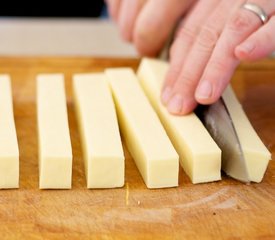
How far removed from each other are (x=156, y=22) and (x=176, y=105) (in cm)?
52

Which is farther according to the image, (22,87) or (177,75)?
(22,87)

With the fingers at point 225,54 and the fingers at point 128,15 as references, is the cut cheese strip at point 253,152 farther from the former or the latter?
the fingers at point 128,15

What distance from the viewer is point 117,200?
1.76m

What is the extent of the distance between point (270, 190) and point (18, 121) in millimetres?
876

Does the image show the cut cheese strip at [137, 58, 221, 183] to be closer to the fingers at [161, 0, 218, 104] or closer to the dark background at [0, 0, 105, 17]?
the fingers at [161, 0, 218, 104]

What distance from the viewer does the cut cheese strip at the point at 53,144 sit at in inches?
70.0

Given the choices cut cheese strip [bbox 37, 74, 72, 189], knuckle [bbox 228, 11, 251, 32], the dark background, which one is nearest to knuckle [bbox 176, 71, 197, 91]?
knuckle [bbox 228, 11, 251, 32]

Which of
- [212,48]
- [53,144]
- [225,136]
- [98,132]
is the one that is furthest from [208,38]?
[53,144]

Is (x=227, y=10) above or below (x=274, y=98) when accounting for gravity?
above

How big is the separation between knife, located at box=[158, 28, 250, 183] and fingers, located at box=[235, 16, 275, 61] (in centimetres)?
22

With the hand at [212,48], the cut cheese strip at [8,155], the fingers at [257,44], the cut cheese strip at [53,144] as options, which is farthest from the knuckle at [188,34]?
the cut cheese strip at [8,155]

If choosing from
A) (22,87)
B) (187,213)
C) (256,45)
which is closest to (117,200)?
(187,213)

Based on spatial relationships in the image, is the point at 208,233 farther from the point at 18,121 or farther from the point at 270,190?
the point at 18,121

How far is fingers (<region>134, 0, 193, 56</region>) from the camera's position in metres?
2.39
